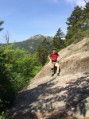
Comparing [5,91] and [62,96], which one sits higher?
[5,91]

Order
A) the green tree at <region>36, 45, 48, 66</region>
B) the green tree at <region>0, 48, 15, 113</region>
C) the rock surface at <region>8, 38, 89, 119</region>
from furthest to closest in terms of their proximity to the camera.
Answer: the green tree at <region>36, 45, 48, 66</region> < the green tree at <region>0, 48, 15, 113</region> < the rock surface at <region>8, 38, 89, 119</region>

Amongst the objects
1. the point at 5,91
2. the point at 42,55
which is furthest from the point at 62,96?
the point at 42,55

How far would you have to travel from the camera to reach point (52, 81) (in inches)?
874

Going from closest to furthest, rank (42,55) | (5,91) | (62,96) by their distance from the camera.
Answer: (62,96)
(5,91)
(42,55)

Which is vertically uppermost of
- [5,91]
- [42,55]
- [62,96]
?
[42,55]

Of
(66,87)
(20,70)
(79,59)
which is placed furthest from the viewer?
(20,70)

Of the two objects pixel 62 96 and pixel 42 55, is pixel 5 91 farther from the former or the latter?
pixel 42 55

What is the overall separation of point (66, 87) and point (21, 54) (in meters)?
43.3

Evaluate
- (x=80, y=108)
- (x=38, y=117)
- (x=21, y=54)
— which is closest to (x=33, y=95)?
(x=38, y=117)

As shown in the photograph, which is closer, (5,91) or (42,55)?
(5,91)

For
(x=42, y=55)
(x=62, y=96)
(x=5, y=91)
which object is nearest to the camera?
(x=62, y=96)

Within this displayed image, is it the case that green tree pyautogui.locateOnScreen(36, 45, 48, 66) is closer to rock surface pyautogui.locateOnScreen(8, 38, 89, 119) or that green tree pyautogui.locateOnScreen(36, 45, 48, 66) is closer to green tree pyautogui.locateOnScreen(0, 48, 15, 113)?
rock surface pyautogui.locateOnScreen(8, 38, 89, 119)

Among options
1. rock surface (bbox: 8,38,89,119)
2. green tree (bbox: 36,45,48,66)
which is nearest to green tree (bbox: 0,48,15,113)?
rock surface (bbox: 8,38,89,119)

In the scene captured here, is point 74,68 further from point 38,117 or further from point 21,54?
point 21,54
